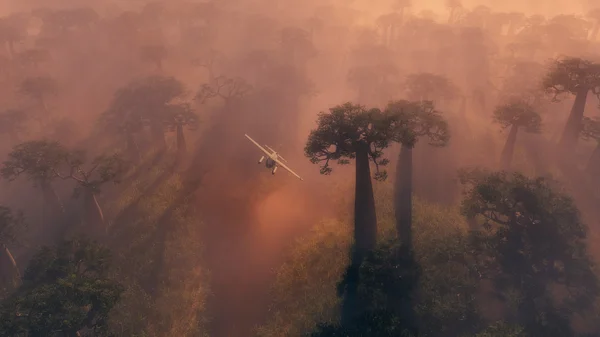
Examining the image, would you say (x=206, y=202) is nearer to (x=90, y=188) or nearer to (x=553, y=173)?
(x=90, y=188)

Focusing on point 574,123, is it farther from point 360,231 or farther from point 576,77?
point 360,231

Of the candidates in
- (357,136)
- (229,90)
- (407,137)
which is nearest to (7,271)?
(357,136)

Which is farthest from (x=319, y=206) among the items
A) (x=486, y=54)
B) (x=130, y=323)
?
(x=486, y=54)

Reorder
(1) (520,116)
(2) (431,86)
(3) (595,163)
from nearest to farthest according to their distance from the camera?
(1) (520,116) < (3) (595,163) < (2) (431,86)

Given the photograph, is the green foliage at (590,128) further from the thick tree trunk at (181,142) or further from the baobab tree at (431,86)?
the thick tree trunk at (181,142)

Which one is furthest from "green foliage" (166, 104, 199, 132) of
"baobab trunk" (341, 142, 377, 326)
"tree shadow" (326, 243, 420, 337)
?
"tree shadow" (326, 243, 420, 337)

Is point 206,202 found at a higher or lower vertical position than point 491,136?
lower

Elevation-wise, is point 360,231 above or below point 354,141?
below
